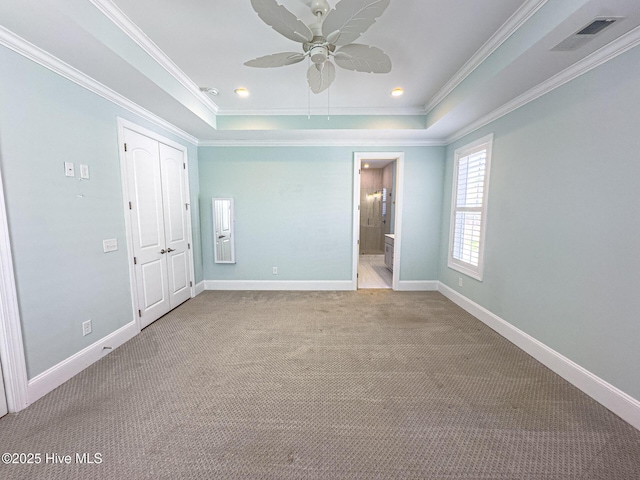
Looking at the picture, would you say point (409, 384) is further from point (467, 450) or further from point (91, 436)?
point (91, 436)

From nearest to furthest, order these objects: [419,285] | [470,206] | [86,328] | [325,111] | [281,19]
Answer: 1. [281,19]
2. [86,328]
3. [470,206]
4. [325,111]
5. [419,285]

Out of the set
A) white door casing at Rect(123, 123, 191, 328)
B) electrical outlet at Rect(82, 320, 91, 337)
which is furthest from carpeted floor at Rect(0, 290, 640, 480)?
white door casing at Rect(123, 123, 191, 328)

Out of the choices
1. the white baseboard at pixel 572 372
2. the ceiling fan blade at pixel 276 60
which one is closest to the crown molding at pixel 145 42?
the ceiling fan blade at pixel 276 60

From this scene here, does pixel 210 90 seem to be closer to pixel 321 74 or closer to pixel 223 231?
pixel 321 74

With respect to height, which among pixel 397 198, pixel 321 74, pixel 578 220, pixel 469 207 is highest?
pixel 321 74

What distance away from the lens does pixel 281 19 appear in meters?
1.40

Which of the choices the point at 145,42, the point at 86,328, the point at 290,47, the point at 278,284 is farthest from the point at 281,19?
the point at 278,284

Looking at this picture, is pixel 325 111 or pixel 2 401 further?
pixel 325 111

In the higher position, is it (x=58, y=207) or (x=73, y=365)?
(x=58, y=207)

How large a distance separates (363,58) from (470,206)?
8.28ft

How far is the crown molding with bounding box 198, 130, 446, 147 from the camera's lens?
358cm

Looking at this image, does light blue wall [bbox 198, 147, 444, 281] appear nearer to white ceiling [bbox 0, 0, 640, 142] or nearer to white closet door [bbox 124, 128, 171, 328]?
white ceiling [bbox 0, 0, 640, 142]

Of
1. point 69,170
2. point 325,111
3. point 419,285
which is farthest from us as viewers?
point 419,285

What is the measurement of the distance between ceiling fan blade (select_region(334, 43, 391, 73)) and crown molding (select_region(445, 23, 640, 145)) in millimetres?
1506
